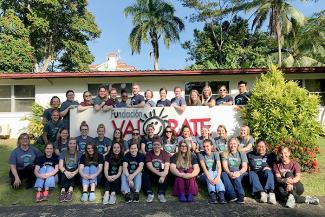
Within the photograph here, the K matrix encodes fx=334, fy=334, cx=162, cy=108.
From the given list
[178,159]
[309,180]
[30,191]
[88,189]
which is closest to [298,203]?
[309,180]

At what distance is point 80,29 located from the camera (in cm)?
2372

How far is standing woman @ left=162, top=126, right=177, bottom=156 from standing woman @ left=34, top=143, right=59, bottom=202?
6.42 feet

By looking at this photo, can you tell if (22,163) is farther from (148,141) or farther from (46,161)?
(148,141)

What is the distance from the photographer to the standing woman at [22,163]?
589 cm

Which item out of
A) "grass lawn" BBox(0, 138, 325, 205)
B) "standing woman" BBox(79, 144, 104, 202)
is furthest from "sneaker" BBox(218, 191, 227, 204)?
"standing woman" BBox(79, 144, 104, 202)

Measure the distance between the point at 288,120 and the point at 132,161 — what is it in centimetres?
316

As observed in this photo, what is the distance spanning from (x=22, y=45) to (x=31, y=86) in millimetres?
8171

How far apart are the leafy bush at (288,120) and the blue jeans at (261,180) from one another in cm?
107

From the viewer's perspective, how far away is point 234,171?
5.56 meters

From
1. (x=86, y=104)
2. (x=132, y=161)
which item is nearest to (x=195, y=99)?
(x=132, y=161)

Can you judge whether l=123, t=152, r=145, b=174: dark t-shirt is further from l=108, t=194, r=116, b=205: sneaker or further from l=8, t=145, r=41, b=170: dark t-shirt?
l=8, t=145, r=41, b=170: dark t-shirt

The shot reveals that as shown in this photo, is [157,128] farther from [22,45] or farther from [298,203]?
[22,45]

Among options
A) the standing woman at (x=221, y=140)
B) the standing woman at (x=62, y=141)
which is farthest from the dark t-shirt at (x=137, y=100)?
the standing woman at (x=221, y=140)

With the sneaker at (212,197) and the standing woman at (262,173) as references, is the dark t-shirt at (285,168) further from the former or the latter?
the sneaker at (212,197)
